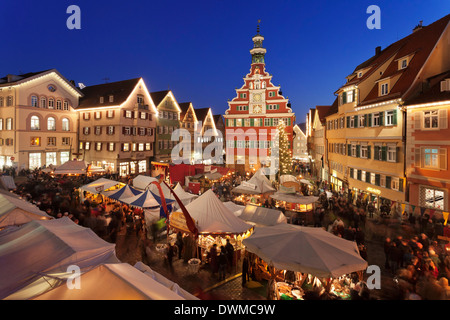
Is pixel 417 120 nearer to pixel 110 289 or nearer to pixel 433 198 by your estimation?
pixel 433 198

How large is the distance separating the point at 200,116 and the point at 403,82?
4306 cm

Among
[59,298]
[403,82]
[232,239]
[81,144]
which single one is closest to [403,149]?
[403,82]

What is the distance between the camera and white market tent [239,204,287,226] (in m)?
12.3

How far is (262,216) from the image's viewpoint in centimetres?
1272

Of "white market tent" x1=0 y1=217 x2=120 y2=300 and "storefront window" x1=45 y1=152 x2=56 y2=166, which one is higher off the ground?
"storefront window" x1=45 y1=152 x2=56 y2=166

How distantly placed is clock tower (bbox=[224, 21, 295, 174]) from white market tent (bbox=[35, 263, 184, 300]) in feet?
123

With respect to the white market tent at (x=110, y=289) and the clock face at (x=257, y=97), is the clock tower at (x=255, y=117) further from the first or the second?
the white market tent at (x=110, y=289)

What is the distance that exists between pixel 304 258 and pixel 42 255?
724 centimetres

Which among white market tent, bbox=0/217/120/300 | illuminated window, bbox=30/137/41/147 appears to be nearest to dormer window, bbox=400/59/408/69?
white market tent, bbox=0/217/120/300

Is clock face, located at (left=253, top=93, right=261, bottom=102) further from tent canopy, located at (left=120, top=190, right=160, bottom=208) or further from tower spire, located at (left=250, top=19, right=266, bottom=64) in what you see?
tent canopy, located at (left=120, top=190, right=160, bottom=208)

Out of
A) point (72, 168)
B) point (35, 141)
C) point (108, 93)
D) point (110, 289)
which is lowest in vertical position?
point (110, 289)

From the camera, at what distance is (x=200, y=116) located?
188 feet

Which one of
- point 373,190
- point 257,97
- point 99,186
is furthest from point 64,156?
point 373,190

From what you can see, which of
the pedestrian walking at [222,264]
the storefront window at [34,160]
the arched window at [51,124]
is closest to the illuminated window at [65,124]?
the arched window at [51,124]
